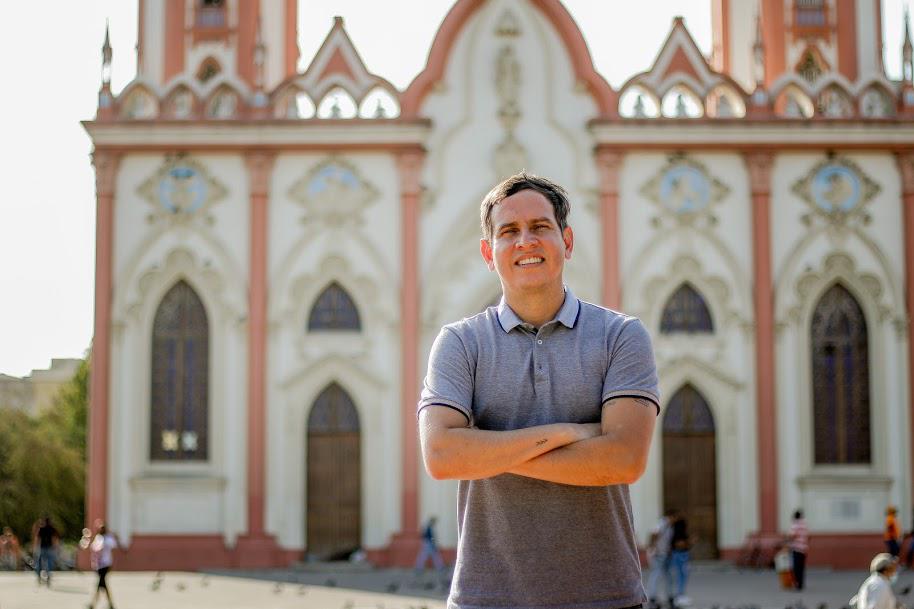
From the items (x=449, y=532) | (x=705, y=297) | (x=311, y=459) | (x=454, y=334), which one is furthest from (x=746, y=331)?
(x=454, y=334)

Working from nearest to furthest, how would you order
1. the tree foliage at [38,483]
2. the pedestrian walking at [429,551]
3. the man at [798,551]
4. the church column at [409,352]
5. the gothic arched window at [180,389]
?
the man at [798,551], the pedestrian walking at [429,551], the church column at [409,352], the gothic arched window at [180,389], the tree foliage at [38,483]

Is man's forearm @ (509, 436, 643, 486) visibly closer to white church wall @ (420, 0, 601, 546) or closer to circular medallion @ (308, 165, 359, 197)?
white church wall @ (420, 0, 601, 546)

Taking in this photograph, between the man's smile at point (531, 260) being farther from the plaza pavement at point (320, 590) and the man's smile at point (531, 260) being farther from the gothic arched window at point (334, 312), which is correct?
the gothic arched window at point (334, 312)

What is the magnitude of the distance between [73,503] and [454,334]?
134 ft

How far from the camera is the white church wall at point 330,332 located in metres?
25.4

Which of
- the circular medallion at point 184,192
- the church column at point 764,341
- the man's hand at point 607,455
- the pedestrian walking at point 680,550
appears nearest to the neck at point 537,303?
the man's hand at point 607,455

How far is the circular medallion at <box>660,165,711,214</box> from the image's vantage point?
26.1 meters

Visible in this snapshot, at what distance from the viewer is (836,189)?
26.1 metres

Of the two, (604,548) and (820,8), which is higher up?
(820,8)

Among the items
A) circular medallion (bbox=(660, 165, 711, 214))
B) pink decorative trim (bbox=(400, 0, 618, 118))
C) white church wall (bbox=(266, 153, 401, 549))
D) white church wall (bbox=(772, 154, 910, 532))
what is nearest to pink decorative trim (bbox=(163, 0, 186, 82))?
white church wall (bbox=(266, 153, 401, 549))

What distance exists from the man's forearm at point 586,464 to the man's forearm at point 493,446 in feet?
0.07

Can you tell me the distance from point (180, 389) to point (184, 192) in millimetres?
3740

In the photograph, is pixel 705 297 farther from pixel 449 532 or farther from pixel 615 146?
pixel 449 532

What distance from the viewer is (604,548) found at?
344 cm
